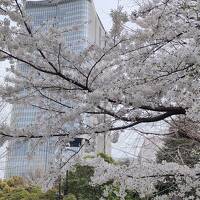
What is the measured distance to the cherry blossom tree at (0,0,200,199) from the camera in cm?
274

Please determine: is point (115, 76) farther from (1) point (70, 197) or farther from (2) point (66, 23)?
(1) point (70, 197)

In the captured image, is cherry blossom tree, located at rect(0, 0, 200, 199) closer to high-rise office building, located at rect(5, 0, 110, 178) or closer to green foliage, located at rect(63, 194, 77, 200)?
high-rise office building, located at rect(5, 0, 110, 178)

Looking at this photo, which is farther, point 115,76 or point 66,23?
point 66,23

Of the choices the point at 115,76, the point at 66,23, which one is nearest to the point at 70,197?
the point at 66,23

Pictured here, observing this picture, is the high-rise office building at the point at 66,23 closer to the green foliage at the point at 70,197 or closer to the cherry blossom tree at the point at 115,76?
the cherry blossom tree at the point at 115,76

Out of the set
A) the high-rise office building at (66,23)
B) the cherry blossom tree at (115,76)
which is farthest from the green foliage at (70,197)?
the cherry blossom tree at (115,76)

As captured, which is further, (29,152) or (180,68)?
(29,152)

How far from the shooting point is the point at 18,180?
12.9 meters

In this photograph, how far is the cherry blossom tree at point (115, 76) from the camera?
2738 millimetres

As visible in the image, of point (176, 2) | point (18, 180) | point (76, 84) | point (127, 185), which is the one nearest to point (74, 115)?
point (76, 84)

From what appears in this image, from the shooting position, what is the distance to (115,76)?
3.04m

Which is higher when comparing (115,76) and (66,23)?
(66,23)

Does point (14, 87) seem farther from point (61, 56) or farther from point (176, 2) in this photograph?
point (176, 2)

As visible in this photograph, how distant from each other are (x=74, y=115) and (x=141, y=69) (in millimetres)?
541
